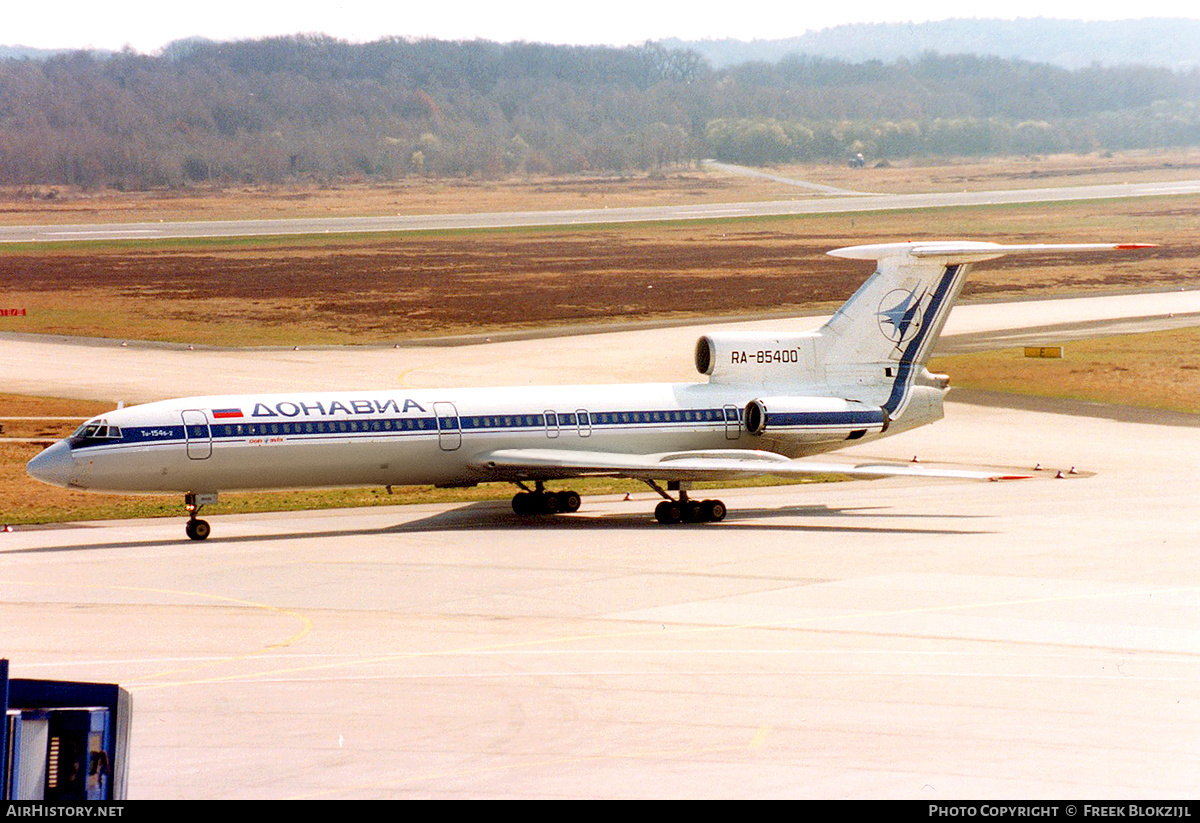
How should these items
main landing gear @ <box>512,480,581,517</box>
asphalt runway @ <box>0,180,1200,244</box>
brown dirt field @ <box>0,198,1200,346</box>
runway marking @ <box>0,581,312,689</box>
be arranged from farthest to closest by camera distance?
asphalt runway @ <box>0,180,1200,244</box> → brown dirt field @ <box>0,198,1200,346</box> → main landing gear @ <box>512,480,581,517</box> → runway marking @ <box>0,581,312,689</box>

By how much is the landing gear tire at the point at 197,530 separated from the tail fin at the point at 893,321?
16956 mm

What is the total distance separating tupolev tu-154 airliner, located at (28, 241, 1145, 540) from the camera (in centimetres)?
3312

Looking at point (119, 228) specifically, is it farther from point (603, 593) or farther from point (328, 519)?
point (603, 593)

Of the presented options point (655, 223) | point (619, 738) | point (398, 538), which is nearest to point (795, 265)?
point (655, 223)

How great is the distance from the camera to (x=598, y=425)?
36.7m

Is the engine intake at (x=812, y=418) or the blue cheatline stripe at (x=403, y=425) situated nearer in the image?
the blue cheatline stripe at (x=403, y=425)

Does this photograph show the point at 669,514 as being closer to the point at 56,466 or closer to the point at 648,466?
the point at 648,466

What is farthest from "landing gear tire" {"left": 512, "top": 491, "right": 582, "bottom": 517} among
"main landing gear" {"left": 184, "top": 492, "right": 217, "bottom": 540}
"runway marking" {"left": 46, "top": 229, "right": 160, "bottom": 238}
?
"runway marking" {"left": 46, "top": 229, "right": 160, "bottom": 238}

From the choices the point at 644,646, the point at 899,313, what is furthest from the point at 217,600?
the point at 899,313

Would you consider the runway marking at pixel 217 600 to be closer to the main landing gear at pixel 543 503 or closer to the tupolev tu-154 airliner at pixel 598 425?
the tupolev tu-154 airliner at pixel 598 425

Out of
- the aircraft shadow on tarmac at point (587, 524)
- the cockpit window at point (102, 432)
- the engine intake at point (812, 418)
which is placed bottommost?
the aircraft shadow on tarmac at point (587, 524)

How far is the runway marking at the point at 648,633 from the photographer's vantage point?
20.6 meters

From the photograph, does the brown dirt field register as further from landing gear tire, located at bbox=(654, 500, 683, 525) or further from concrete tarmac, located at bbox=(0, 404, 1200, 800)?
concrete tarmac, located at bbox=(0, 404, 1200, 800)

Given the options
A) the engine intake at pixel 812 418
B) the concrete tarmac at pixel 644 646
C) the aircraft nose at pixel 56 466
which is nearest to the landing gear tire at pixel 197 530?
the concrete tarmac at pixel 644 646
